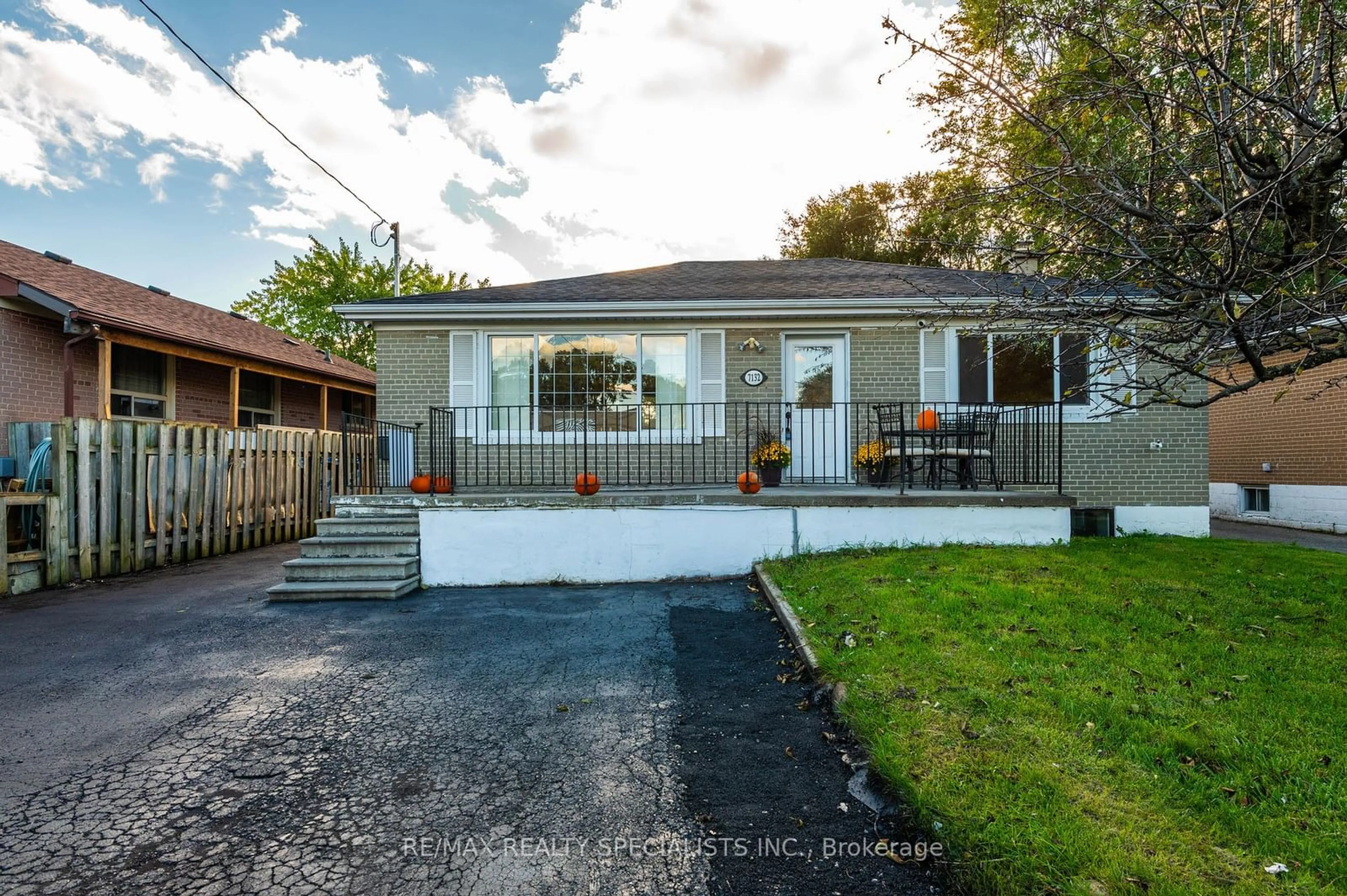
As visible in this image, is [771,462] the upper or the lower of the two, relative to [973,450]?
lower

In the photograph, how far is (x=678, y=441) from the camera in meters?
9.13

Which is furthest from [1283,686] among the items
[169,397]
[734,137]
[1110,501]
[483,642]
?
[169,397]

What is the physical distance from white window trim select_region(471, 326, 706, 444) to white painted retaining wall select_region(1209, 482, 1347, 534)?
1138 centimetres

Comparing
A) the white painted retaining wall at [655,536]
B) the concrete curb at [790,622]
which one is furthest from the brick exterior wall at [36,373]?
the concrete curb at [790,622]

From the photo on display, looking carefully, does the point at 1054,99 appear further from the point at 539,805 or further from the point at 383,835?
the point at 383,835

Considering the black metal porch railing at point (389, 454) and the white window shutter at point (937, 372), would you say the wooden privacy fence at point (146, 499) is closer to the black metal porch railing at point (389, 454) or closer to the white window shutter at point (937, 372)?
the black metal porch railing at point (389, 454)

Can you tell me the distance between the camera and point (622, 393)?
9.30 meters

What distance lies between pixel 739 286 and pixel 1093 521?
6.25 meters

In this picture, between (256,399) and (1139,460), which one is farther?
(256,399)

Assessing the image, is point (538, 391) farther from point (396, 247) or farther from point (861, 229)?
point (861, 229)

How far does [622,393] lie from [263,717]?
6.68m

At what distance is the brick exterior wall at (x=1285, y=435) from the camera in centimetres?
1084

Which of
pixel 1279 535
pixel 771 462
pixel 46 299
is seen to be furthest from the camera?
pixel 1279 535

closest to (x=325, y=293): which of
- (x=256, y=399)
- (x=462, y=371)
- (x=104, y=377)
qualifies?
(x=256, y=399)
